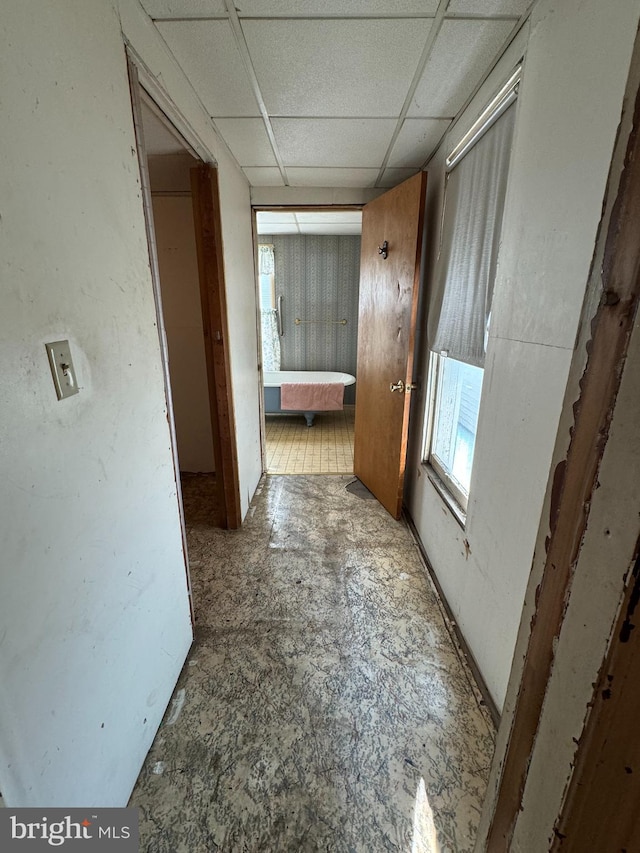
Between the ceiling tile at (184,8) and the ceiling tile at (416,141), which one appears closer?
the ceiling tile at (184,8)

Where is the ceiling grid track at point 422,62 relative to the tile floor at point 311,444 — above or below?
above

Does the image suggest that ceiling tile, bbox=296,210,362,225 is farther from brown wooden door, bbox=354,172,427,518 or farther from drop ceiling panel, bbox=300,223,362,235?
brown wooden door, bbox=354,172,427,518

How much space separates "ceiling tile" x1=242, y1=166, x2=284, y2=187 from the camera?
2311mm

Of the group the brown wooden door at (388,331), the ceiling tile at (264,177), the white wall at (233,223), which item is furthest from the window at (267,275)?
the brown wooden door at (388,331)

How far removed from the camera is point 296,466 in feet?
11.2

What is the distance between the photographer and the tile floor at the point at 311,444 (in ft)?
11.1

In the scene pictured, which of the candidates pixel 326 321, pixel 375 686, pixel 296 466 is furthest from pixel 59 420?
pixel 326 321

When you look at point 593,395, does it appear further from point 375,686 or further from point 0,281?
point 375,686

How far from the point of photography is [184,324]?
9.46 feet

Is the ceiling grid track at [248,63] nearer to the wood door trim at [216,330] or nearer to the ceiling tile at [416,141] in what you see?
the wood door trim at [216,330]

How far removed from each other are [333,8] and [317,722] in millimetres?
2306

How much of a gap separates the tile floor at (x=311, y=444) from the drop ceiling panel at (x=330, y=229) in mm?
2421

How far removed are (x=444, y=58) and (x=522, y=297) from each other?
940 mm

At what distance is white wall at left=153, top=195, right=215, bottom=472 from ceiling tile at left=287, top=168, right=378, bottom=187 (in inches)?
33.9
